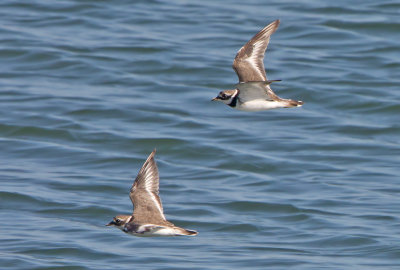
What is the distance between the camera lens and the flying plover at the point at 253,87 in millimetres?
14555

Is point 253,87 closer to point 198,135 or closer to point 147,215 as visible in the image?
point 147,215

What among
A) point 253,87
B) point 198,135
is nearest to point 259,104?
point 253,87

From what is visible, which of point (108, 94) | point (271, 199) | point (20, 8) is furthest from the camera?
point (20, 8)

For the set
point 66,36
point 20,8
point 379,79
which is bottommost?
point 379,79

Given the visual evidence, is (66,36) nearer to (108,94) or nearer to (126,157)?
(108,94)

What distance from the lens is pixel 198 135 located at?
23.7m

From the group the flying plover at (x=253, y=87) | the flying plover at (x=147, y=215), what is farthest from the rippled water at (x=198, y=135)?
the flying plover at (x=253, y=87)

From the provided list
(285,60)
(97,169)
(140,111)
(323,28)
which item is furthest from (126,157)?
(323,28)

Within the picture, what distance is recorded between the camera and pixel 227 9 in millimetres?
33125

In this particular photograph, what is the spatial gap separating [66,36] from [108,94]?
488 centimetres

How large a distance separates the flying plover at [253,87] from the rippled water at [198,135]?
3420 mm

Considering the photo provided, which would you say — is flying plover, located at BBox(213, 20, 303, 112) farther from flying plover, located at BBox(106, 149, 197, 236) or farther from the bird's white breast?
flying plover, located at BBox(106, 149, 197, 236)

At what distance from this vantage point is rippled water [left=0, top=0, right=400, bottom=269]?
18.4m

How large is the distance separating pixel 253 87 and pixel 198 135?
30.4 ft
